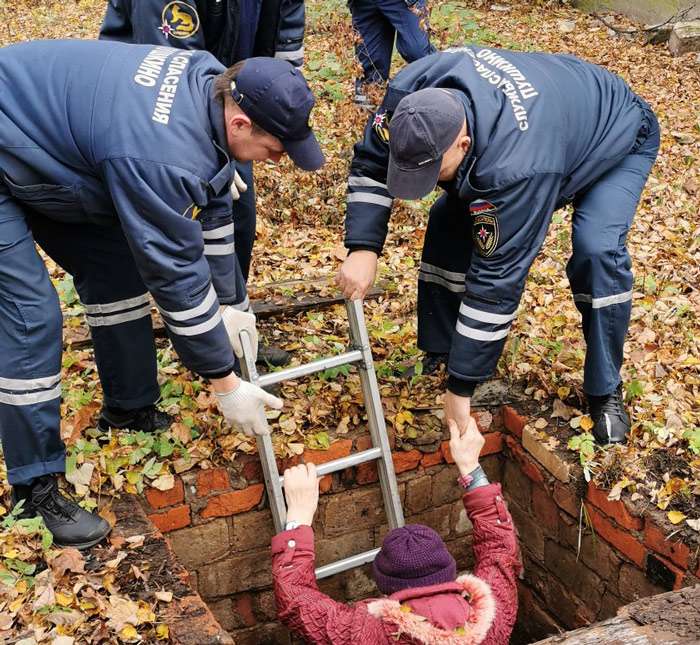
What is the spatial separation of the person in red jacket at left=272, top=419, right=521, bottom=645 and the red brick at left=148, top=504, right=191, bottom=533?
31.0 inches

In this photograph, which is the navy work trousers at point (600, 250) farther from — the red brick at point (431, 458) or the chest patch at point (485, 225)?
the red brick at point (431, 458)

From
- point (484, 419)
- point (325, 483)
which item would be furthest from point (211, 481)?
point (484, 419)

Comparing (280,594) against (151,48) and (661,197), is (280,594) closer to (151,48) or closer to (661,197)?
(151,48)

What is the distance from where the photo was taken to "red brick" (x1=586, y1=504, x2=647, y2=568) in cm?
348

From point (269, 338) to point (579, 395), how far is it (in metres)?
1.76

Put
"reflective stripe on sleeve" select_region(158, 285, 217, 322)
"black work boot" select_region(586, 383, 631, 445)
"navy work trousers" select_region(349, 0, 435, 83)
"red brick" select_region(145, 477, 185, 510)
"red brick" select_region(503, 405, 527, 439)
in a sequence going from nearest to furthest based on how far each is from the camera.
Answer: "reflective stripe on sleeve" select_region(158, 285, 217, 322)
"red brick" select_region(145, 477, 185, 510)
"black work boot" select_region(586, 383, 631, 445)
"red brick" select_region(503, 405, 527, 439)
"navy work trousers" select_region(349, 0, 435, 83)

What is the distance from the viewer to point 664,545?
131 inches

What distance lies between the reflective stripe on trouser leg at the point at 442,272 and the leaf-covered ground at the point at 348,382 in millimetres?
285

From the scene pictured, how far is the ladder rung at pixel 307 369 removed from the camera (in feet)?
11.3

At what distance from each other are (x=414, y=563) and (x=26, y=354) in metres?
1.59

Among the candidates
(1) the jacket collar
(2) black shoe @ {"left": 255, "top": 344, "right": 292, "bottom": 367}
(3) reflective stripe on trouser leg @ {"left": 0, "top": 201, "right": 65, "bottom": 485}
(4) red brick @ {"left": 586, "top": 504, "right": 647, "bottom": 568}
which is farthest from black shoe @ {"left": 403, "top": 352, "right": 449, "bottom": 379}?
(3) reflective stripe on trouser leg @ {"left": 0, "top": 201, "right": 65, "bottom": 485}

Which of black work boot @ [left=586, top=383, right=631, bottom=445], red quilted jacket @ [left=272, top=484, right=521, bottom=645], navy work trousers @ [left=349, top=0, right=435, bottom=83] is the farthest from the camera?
navy work trousers @ [left=349, top=0, right=435, bottom=83]

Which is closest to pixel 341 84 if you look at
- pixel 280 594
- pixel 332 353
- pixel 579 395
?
pixel 332 353

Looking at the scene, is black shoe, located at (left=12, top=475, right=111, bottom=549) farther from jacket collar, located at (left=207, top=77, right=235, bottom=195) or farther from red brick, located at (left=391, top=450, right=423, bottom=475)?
red brick, located at (left=391, top=450, right=423, bottom=475)
